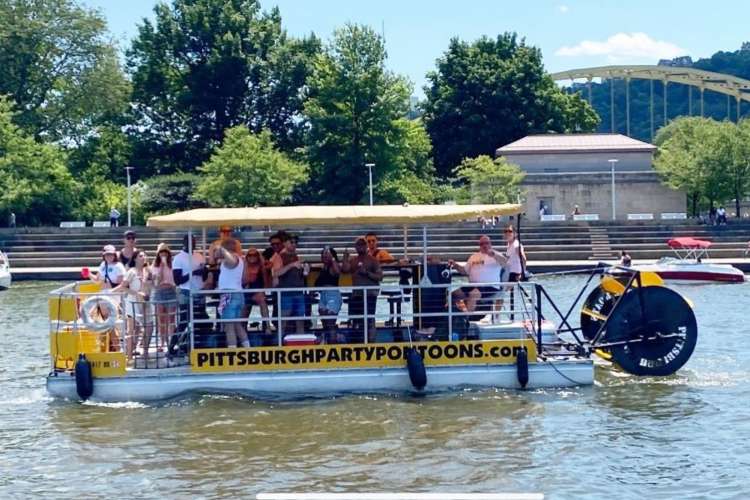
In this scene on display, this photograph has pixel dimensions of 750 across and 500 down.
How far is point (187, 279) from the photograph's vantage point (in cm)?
1862

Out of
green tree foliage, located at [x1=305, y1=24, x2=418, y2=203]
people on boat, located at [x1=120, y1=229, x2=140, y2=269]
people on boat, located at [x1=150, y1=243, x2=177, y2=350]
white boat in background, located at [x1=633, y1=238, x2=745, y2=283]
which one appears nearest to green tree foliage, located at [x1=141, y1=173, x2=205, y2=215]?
green tree foliage, located at [x1=305, y1=24, x2=418, y2=203]

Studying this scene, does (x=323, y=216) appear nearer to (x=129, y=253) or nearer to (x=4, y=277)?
(x=129, y=253)

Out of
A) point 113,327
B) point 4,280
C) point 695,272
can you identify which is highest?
point 113,327

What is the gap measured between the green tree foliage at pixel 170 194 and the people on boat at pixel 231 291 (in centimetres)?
5856

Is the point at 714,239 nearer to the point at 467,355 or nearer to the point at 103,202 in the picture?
the point at 103,202

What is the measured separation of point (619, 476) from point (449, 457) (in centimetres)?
203

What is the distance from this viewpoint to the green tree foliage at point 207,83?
8350 cm

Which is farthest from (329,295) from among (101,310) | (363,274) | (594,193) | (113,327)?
(594,193)

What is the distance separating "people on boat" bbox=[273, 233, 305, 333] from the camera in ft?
59.7

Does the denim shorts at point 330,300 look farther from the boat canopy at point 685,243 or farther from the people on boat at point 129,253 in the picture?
the boat canopy at point 685,243

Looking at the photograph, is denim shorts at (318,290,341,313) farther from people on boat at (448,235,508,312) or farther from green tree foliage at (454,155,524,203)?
green tree foliage at (454,155,524,203)

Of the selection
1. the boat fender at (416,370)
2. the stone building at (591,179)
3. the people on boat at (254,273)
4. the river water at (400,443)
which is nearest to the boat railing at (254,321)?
the people on boat at (254,273)

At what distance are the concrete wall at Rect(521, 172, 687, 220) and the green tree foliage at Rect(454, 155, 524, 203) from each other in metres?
1.71

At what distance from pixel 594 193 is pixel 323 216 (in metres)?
57.8
